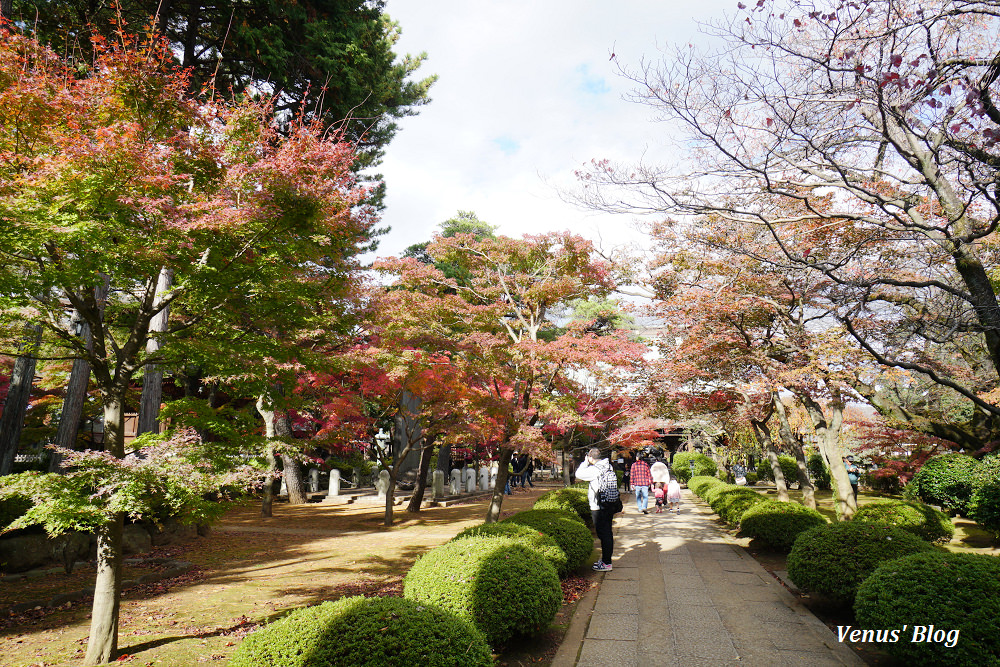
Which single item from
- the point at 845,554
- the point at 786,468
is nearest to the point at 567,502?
the point at 845,554

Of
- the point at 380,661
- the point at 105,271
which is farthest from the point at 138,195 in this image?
the point at 380,661

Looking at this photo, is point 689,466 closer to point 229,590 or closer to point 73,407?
point 229,590

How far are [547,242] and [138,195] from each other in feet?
24.4

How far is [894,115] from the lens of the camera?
16.6 ft

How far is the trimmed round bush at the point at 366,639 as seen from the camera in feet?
8.52

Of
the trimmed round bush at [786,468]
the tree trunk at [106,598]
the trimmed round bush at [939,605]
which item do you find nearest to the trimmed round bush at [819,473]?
the trimmed round bush at [786,468]

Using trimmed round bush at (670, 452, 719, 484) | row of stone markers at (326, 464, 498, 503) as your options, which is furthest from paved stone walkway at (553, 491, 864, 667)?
trimmed round bush at (670, 452, 719, 484)

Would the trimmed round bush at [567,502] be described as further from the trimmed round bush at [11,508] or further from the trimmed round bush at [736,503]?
the trimmed round bush at [11,508]

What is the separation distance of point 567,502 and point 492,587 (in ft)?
19.0

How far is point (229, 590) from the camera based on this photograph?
21.2ft

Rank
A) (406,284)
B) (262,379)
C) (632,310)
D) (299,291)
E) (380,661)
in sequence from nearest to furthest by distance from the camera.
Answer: (380,661), (299,291), (262,379), (406,284), (632,310)

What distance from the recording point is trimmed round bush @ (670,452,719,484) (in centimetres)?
2714

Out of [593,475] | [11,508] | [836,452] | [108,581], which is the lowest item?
[108,581]

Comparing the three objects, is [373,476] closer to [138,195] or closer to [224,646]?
[224,646]
